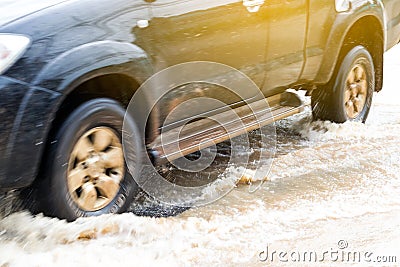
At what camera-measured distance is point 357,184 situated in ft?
13.1

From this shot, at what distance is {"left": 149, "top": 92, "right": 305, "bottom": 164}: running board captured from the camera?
11.7ft

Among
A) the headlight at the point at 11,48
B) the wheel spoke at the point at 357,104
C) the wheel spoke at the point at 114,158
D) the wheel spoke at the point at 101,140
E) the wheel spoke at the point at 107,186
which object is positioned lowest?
the wheel spoke at the point at 357,104

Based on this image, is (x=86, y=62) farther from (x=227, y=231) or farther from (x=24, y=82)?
(x=227, y=231)

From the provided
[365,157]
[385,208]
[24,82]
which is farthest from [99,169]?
[365,157]

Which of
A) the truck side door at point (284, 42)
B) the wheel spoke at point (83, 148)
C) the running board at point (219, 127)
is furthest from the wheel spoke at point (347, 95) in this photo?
the wheel spoke at point (83, 148)

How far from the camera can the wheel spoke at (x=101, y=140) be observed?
3232 millimetres

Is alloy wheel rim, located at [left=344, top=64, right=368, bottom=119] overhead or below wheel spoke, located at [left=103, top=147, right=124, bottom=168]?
below

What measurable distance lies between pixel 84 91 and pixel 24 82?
49 cm

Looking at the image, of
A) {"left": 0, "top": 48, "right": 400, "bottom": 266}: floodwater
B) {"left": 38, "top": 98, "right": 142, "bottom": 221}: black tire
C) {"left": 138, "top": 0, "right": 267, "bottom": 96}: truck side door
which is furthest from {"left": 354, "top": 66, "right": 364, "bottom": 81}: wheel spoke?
{"left": 38, "top": 98, "right": 142, "bottom": 221}: black tire

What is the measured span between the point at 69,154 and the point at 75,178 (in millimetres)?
154

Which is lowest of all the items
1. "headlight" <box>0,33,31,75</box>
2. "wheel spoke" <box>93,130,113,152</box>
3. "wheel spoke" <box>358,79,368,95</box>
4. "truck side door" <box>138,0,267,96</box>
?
"wheel spoke" <box>358,79,368,95</box>

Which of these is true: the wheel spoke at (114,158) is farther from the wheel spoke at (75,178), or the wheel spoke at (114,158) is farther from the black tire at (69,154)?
the wheel spoke at (75,178)

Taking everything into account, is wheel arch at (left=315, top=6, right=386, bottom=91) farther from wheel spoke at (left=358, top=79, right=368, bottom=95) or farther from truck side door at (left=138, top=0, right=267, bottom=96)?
truck side door at (left=138, top=0, right=267, bottom=96)

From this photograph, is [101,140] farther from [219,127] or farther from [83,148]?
[219,127]
